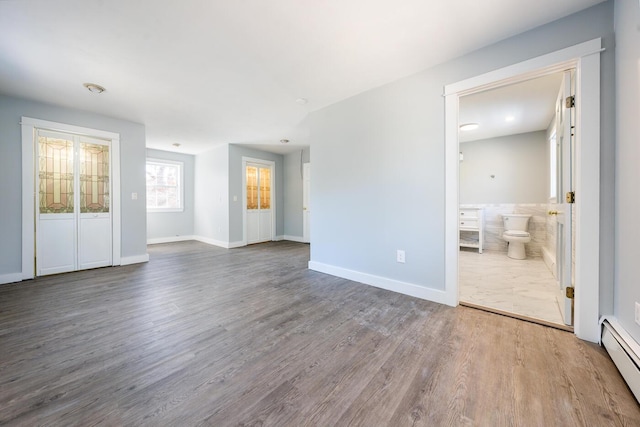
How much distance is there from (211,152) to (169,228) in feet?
7.69

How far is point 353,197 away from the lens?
10.0ft

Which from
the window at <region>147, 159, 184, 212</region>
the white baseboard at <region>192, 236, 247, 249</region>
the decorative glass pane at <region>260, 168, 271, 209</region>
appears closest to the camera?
the white baseboard at <region>192, 236, 247, 249</region>

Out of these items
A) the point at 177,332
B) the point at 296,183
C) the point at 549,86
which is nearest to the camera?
the point at 177,332

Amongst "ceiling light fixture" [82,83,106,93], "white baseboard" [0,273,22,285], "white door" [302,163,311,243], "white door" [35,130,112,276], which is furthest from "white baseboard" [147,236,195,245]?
"ceiling light fixture" [82,83,106,93]

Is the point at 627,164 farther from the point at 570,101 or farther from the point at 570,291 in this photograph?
the point at 570,291

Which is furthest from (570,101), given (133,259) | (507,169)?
(133,259)

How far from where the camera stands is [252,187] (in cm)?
623

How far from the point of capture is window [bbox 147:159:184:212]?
20.0 ft

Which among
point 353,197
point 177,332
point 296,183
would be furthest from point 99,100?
point 296,183

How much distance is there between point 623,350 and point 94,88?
5.16 meters

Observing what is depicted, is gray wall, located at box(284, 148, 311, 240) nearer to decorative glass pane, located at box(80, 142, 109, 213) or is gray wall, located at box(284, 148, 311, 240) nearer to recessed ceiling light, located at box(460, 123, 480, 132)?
recessed ceiling light, located at box(460, 123, 480, 132)

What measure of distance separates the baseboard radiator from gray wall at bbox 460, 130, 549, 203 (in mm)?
3732

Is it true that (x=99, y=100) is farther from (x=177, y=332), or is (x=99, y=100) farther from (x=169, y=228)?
(x=169, y=228)

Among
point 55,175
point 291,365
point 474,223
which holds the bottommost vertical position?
point 291,365
